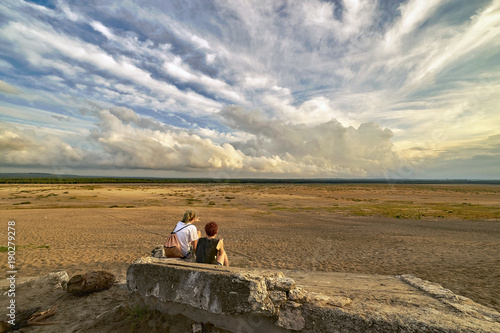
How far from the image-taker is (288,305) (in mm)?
3768

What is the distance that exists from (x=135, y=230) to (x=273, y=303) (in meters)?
15.8

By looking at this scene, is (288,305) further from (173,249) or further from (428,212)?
(428,212)

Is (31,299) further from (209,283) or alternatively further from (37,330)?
(209,283)

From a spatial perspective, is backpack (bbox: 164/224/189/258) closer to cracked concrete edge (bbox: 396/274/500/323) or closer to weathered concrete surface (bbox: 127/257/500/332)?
weathered concrete surface (bbox: 127/257/500/332)

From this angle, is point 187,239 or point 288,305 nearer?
point 288,305

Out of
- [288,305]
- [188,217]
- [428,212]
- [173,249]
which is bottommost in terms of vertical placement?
[428,212]

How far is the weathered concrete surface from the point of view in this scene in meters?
3.41

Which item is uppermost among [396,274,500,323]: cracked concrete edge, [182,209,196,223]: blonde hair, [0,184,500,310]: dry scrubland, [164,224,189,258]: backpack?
[182,209,196,223]: blonde hair

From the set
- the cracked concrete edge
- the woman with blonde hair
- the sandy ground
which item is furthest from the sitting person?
the sandy ground

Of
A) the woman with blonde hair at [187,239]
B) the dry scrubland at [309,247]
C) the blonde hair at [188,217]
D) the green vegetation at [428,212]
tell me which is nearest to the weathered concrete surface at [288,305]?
the woman with blonde hair at [187,239]

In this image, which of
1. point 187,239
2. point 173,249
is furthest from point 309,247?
point 173,249

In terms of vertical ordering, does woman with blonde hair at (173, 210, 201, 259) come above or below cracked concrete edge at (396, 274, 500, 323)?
above

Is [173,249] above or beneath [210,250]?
beneath

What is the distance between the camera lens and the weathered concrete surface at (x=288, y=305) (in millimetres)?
3410
